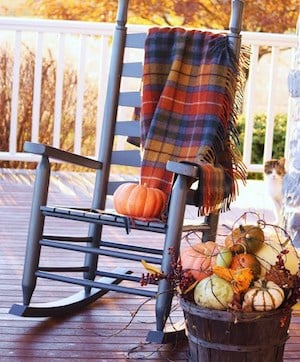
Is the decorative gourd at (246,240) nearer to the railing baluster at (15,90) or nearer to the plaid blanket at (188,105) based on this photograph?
the plaid blanket at (188,105)

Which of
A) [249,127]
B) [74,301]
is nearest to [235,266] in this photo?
[74,301]

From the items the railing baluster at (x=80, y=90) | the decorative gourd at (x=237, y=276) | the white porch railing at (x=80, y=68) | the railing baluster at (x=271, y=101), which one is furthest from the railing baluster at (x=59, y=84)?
the decorative gourd at (x=237, y=276)

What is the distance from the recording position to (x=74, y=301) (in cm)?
284

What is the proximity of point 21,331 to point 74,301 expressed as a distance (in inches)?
12.7

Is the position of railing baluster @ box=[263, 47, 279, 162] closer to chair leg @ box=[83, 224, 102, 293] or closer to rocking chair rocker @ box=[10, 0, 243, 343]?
rocking chair rocker @ box=[10, 0, 243, 343]

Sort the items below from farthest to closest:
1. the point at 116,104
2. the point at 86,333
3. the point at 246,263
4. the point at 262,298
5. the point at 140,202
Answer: the point at 116,104
the point at 140,202
the point at 86,333
the point at 246,263
the point at 262,298

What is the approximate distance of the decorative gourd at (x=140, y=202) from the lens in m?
2.70

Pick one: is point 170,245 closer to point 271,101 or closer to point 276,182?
point 276,182

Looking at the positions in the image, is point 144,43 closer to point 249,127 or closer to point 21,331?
point 21,331

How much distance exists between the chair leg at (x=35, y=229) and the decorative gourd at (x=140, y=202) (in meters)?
0.25

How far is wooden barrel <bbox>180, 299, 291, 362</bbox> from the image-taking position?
82.3 inches

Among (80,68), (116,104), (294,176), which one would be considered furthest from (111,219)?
(80,68)

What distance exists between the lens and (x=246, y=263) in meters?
2.20

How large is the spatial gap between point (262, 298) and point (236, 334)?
4.4 inches
